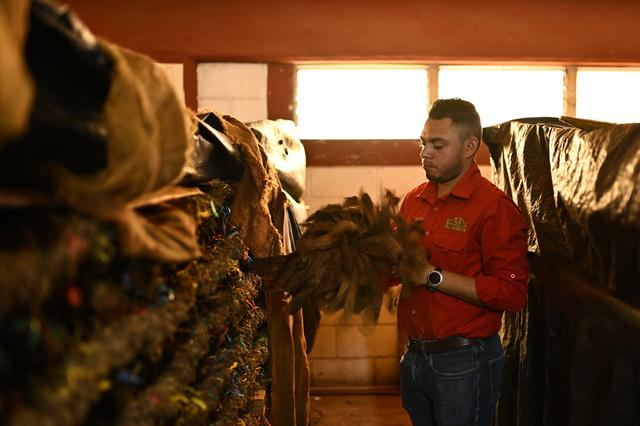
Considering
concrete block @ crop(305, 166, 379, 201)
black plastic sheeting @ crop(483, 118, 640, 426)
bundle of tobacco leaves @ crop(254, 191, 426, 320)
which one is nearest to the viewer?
black plastic sheeting @ crop(483, 118, 640, 426)

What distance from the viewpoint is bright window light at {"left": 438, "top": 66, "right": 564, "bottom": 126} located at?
13.8ft

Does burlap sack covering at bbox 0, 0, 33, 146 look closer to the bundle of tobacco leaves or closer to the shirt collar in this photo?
the bundle of tobacco leaves

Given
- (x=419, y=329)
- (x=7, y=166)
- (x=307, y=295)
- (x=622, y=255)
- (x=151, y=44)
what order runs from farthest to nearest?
(x=151, y=44) → (x=419, y=329) → (x=307, y=295) → (x=622, y=255) → (x=7, y=166)

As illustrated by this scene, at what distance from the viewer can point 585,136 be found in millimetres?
1882

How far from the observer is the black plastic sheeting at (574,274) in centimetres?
165

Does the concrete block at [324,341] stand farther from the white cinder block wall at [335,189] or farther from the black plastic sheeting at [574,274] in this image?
the black plastic sheeting at [574,274]

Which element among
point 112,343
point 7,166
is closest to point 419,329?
point 112,343

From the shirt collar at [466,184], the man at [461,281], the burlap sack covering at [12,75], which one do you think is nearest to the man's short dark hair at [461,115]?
the man at [461,281]

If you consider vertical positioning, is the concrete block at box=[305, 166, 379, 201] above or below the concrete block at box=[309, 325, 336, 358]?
above

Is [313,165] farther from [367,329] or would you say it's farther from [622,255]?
[622,255]

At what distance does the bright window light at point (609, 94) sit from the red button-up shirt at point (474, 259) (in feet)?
7.98

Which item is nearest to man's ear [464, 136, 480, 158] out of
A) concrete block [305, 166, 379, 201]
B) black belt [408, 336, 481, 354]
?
black belt [408, 336, 481, 354]

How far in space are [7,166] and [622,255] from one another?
1551 millimetres

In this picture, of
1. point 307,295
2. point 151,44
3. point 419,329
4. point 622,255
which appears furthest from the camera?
point 151,44
